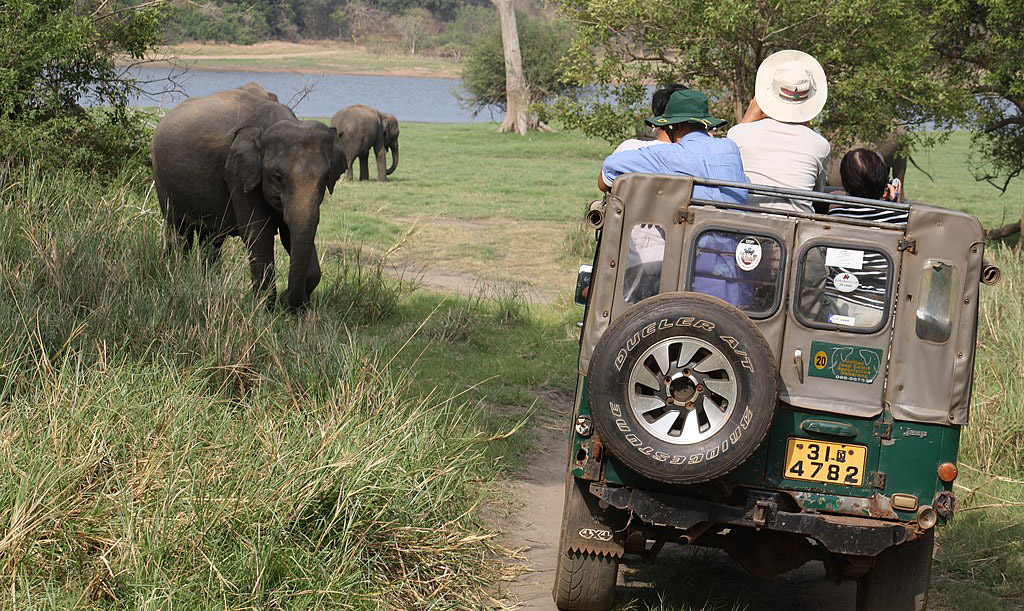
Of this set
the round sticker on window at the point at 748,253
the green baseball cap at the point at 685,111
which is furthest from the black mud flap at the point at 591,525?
the green baseball cap at the point at 685,111

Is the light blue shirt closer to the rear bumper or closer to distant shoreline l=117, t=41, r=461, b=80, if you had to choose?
the rear bumper

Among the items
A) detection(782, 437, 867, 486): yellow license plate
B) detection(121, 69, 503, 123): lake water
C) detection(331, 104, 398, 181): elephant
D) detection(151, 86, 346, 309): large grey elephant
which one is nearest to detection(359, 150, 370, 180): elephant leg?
detection(331, 104, 398, 181): elephant

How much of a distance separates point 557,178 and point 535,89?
731 inches

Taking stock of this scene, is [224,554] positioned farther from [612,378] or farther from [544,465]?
[544,465]

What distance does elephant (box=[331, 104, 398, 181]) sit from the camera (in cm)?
2681

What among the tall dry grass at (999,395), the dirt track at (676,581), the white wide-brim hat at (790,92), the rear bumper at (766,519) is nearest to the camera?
the rear bumper at (766,519)

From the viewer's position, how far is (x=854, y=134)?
45.9 ft

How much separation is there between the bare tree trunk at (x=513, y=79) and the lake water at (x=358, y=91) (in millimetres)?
5356

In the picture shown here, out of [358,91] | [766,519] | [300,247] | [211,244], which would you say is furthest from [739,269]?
[358,91]

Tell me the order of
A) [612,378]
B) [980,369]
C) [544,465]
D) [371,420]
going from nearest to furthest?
1. [612,378]
2. [371,420]
3. [544,465]
4. [980,369]

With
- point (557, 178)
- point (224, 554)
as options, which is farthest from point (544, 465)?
point (557, 178)

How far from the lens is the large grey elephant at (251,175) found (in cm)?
973

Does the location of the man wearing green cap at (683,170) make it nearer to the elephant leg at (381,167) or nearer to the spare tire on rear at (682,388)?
the spare tire on rear at (682,388)

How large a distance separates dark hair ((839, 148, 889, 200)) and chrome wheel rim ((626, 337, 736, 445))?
5.12 feet
